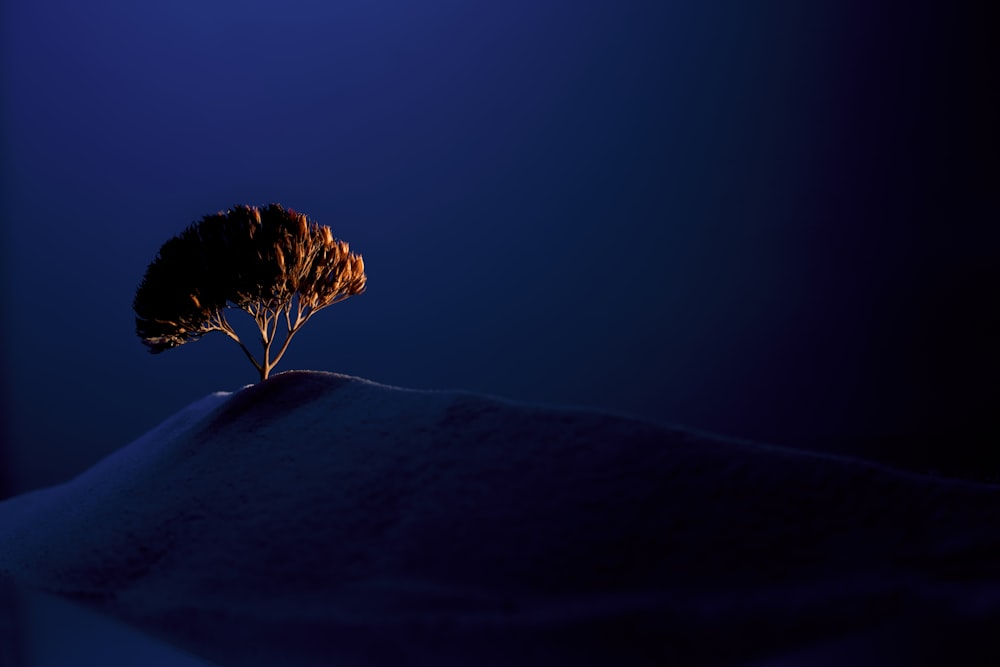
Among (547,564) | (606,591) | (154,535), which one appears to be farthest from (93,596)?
(606,591)

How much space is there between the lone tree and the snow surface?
3914 mm

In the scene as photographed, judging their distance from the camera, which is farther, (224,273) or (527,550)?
(224,273)

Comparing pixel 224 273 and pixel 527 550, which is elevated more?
pixel 224 273

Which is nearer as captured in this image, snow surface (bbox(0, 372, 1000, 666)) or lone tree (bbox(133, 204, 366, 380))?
snow surface (bbox(0, 372, 1000, 666))

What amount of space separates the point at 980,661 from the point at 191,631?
7.62 meters

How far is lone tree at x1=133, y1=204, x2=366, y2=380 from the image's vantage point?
13.9 metres

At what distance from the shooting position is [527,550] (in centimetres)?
787

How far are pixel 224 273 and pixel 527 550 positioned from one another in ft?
30.1

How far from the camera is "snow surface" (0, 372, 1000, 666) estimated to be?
6.64 meters

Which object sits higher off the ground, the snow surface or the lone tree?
the lone tree

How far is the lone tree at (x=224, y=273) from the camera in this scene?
45.6 feet

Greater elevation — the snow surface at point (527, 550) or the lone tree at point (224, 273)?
the lone tree at point (224, 273)

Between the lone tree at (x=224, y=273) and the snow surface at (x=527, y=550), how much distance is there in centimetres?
391

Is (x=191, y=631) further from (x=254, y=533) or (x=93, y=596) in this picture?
(x=93, y=596)
